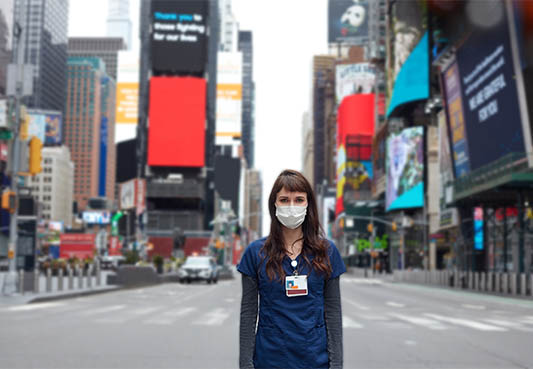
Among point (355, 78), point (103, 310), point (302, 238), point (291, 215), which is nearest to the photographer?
point (291, 215)

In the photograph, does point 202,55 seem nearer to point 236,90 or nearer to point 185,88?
point 185,88

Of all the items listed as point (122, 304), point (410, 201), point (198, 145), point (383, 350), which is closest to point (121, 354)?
point (383, 350)

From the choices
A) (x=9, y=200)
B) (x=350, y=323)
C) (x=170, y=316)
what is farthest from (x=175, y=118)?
(x=350, y=323)

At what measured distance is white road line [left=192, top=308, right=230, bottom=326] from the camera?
54.1 feet

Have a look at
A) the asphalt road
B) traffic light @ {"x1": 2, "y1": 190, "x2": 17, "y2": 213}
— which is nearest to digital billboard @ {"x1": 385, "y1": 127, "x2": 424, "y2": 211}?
traffic light @ {"x1": 2, "y1": 190, "x2": 17, "y2": 213}

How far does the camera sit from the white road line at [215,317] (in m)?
16.5

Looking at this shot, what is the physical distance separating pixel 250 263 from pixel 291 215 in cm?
35

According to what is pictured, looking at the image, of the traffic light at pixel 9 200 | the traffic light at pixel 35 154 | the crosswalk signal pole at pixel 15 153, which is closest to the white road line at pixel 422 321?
the crosswalk signal pole at pixel 15 153

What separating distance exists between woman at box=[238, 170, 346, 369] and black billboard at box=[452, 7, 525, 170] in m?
37.2

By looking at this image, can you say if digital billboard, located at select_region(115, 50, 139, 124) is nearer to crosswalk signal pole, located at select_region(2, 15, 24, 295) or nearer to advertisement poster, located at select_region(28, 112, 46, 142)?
advertisement poster, located at select_region(28, 112, 46, 142)

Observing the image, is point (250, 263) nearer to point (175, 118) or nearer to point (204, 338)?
point (204, 338)

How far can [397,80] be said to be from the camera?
300 ft

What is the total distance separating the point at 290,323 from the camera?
3.81 meters

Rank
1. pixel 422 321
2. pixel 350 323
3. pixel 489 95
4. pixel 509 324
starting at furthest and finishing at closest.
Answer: pixel 489 95
pixel 422 321
pixel 509 324
pixel 350 323
